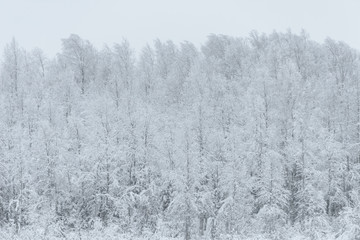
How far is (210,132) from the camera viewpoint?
38.0 m

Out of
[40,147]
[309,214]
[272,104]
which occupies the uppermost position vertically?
[272,104]

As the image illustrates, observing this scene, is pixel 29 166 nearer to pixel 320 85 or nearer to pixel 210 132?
pixel 210 132

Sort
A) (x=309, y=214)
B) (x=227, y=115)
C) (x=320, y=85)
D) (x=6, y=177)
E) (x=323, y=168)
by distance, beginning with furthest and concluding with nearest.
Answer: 1. (x=320, y=85)
2. (x=227, y=115)
3. (x=323, y=168)
4. (x=309, y=214)
5. (x=6, y=177)

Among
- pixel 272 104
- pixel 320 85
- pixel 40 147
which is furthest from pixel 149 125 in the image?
pixel 320 85

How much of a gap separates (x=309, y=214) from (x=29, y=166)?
70.7 ft

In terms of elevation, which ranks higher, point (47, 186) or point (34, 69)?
point (34, 69)

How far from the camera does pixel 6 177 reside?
102 ft

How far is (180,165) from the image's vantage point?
3186 centimetres

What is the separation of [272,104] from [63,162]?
18.6 m

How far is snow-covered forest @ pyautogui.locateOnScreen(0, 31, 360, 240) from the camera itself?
29969 mm

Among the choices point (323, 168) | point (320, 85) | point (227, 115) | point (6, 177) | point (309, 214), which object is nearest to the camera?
point (6, 177)

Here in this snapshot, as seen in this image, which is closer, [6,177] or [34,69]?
[6,177]

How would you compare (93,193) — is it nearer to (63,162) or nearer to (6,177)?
(63,162)

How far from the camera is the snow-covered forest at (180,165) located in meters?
30.0
